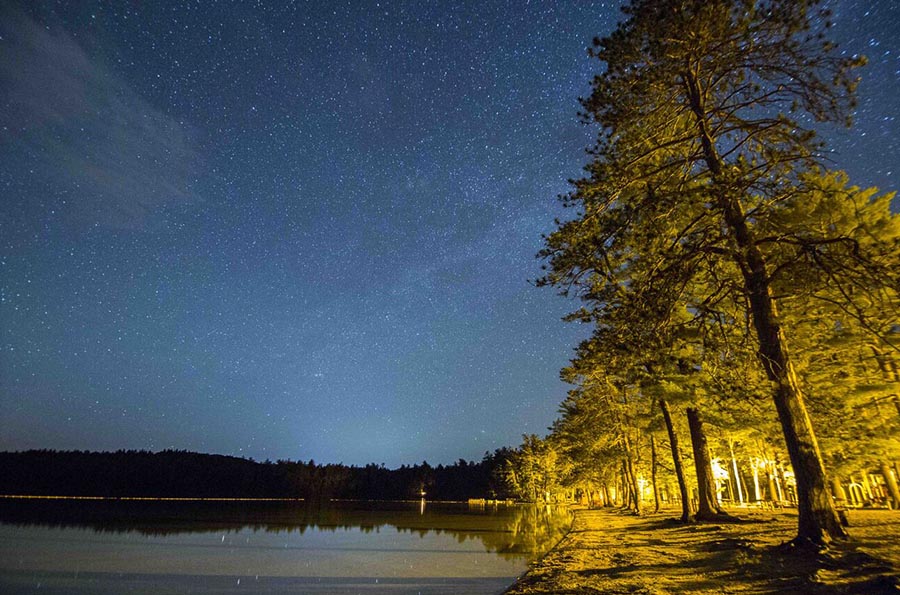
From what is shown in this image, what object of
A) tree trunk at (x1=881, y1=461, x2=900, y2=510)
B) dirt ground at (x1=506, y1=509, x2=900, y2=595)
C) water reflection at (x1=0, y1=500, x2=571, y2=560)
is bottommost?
water reflection at (x1=0, y1=500, x2=571, y2=560)

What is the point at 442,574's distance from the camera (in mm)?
13977

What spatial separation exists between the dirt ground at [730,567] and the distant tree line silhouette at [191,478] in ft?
421

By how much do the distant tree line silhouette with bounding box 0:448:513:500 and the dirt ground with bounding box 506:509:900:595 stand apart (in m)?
Result: 128

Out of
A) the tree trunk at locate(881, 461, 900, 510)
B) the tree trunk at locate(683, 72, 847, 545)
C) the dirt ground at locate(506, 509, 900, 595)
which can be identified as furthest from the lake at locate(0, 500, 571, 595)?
the tree trunk at locate(881, 461, 900, 510)

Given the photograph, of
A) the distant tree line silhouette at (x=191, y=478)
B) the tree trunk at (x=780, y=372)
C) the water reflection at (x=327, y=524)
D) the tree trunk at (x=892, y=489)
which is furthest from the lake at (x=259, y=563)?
the distant tree line silhouette at (x=191, y=478)

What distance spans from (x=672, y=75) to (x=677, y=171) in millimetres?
2319

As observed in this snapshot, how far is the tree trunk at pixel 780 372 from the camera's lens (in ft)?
33.1

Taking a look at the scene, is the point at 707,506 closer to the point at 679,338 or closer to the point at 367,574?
the point at 679,338

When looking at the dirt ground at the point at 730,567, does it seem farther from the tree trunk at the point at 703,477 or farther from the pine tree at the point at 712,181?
the tree trunk at the point at 703,477

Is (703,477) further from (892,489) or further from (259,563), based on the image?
(259,563)

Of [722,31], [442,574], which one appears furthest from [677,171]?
[442,574]

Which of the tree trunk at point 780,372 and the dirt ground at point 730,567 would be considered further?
the tree trunk at point 780,372

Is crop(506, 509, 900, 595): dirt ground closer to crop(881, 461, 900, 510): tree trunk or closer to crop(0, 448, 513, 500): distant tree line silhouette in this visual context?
crop(881, 461, 900, 510): tree trunk

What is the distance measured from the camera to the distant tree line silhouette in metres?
143
